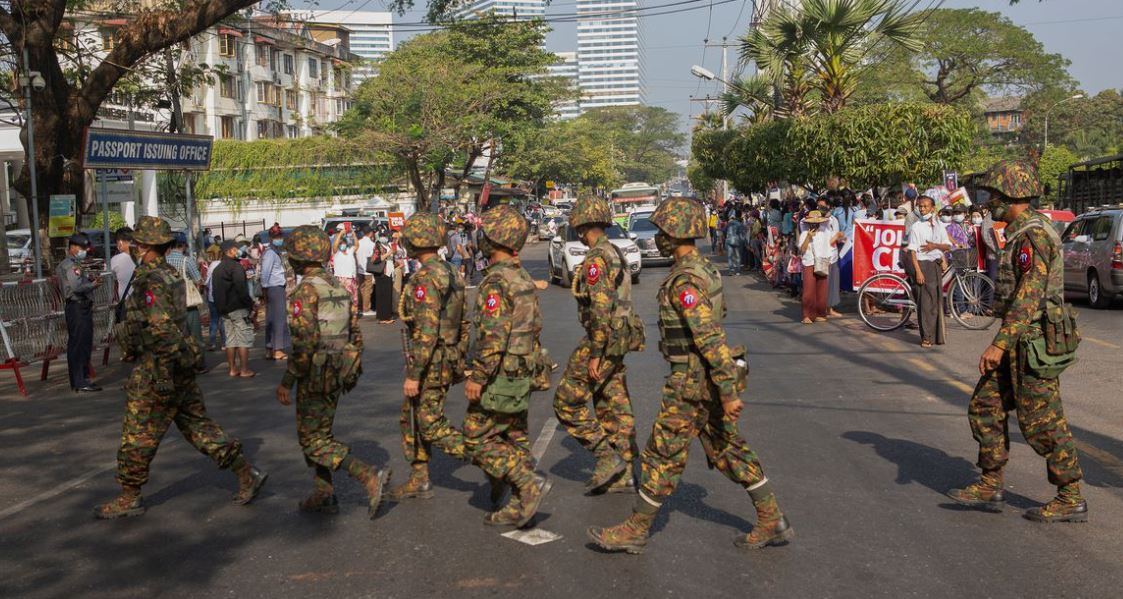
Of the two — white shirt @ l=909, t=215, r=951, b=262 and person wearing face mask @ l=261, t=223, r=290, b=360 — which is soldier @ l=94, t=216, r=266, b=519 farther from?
white shirt @ l=909, t=215, r=951, b=262

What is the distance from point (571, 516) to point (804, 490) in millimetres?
1506

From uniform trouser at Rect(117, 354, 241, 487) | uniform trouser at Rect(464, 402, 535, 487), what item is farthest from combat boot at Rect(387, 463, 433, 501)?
uniform trouser at Rect(117, 354, 241, 487)

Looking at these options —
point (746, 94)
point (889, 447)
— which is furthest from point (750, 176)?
point (889, 447)

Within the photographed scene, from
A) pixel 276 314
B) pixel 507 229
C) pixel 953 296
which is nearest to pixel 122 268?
pixel 276 314

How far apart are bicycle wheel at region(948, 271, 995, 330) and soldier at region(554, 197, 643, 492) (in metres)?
9.18

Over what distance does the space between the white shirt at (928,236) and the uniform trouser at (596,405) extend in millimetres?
7841

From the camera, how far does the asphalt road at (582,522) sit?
5223 mm

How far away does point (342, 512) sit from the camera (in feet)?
21.6

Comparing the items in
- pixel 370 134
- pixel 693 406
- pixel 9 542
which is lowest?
pixel 9 542

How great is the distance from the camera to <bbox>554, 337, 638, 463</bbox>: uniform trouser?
6.68 meters

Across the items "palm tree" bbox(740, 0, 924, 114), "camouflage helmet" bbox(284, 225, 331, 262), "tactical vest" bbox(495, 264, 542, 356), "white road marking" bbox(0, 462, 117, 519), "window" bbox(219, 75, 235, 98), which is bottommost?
"white road marking" bbox(0, 462, 117, 519)

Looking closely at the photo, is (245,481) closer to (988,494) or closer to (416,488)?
(416,488)

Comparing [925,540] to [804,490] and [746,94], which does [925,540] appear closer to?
[804,490]

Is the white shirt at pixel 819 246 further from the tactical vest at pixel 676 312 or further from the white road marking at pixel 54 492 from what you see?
the tactical vest at pixel 676 312
